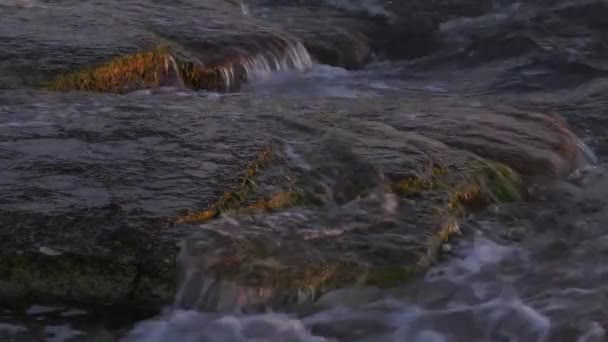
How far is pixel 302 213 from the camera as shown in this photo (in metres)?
5.20

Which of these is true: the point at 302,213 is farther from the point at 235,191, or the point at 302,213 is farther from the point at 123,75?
the point at 123,75

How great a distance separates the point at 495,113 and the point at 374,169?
175 cm

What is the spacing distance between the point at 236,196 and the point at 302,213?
1.14 feet

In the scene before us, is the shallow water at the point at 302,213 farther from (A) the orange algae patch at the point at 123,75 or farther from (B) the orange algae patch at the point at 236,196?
(A) the orange algae patch at the point at 123,75

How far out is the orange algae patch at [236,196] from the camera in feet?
16.2

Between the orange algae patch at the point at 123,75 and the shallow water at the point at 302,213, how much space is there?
0.66ft

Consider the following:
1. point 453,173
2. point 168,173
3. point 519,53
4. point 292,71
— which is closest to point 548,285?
point 453,173

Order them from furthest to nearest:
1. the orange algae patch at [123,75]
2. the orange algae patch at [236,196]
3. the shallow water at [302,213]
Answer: the orange algae patch at [123,75], the orange algae patch at [236,196], the shallow water at [302,213]

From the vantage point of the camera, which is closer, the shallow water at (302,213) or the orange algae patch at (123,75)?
the shallow water at (302,213)

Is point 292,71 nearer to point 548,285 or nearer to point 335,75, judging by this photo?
point 335,75

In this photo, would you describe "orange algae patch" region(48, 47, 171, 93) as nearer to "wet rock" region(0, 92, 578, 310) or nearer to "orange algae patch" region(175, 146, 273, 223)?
"wet rock" region(0, 92, 578, 310)

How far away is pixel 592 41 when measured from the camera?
10.4 metres

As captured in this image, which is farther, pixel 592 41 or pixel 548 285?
pixel 592 41

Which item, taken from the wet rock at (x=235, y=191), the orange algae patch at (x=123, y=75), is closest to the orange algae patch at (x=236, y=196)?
the wet rock at (x=235, y=191)
